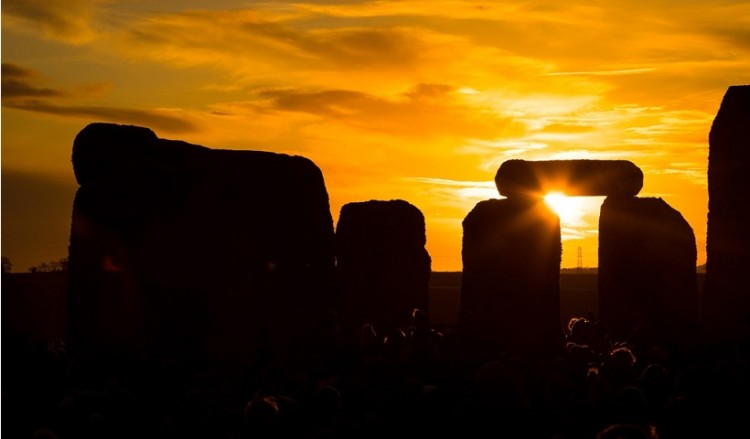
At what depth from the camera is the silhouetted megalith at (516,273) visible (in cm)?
1742

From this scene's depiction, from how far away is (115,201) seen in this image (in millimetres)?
13617

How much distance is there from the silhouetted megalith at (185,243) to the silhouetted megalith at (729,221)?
6.19 metres

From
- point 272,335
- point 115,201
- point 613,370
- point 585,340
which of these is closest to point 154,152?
point 115,201

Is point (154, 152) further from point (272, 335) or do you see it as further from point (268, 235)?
point (272, 335)

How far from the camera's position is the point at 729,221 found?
56.9 ft

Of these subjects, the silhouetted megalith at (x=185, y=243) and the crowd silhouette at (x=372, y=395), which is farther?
the silhouetted megalith at (x=185, y=243)

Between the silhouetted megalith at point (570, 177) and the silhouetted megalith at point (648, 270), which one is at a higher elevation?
the silhouetted megalith at point (570, 177)

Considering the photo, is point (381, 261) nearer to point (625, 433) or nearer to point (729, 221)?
point (729, 221)

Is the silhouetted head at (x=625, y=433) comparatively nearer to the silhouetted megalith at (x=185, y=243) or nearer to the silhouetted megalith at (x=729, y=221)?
the silhouetted megalith at (x=185, y=243)

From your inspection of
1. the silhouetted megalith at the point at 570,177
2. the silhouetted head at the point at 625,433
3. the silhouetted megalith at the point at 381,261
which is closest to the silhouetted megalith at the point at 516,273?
the silhouetted megalith at the point at 570,177

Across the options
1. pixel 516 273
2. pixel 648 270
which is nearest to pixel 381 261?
pixel 516 273

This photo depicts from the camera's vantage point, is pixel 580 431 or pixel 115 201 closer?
pixel 580 431

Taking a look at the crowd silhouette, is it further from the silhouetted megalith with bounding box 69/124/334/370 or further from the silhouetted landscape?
the silhouetted megalith with bounding box 69/124/334/370

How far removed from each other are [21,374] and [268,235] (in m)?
3.41
